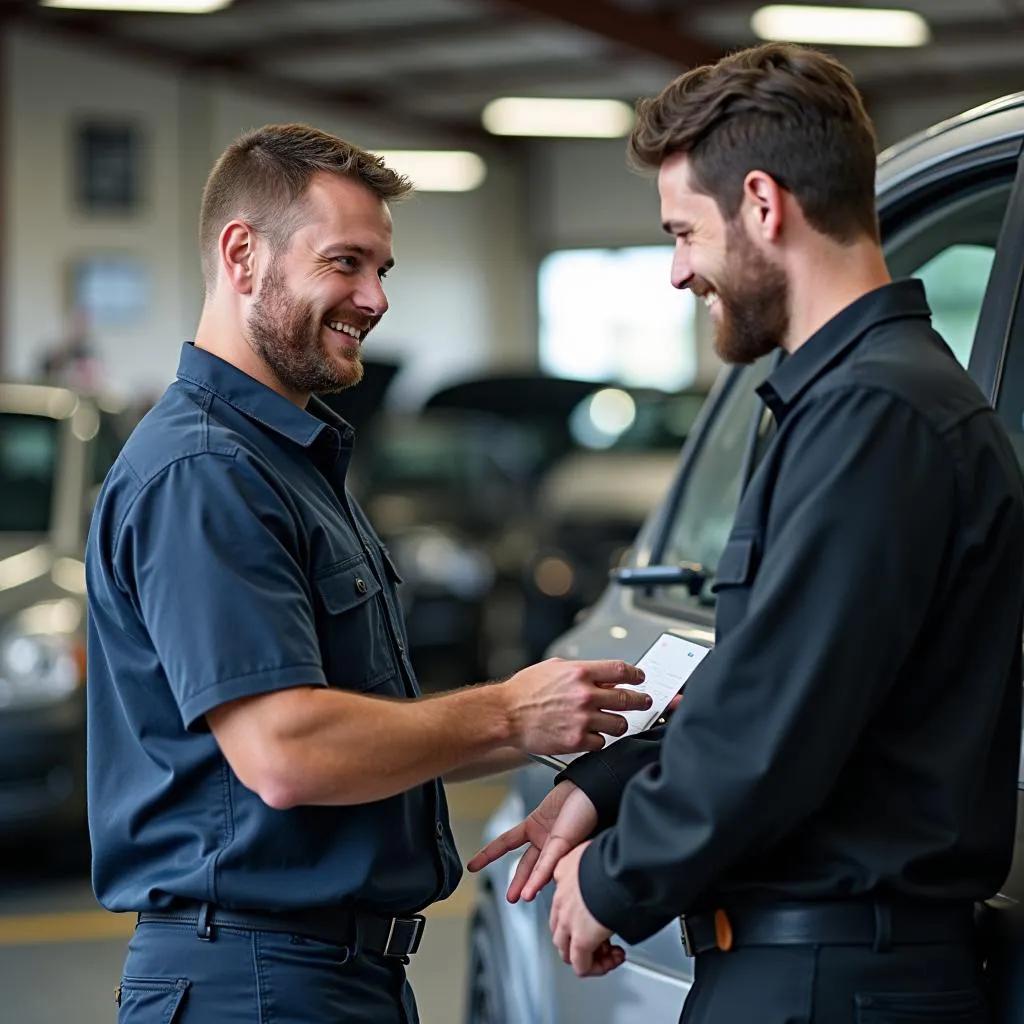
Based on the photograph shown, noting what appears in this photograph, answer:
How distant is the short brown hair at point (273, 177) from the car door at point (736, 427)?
33.6 inches

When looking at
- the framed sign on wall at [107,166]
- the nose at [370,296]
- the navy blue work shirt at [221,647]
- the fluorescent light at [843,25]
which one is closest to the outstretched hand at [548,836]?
the navy blue work shirt at [221,647]

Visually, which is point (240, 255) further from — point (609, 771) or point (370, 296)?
point (609, 771)

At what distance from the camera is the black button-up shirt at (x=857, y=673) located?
171 centimetres

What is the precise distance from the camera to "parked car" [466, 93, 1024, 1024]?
247 centimetres

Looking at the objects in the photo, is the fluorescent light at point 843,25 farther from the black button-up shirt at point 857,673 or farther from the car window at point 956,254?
the black button-up shirt at point 857,673

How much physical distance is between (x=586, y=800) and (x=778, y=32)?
14391 mm

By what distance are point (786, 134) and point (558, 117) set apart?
60.4 feet

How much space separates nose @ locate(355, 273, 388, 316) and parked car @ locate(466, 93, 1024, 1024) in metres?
0.68

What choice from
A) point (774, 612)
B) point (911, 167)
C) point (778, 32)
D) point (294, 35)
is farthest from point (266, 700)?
point (294, 35)

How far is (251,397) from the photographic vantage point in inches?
87.5

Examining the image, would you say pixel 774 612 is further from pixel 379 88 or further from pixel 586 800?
pixel 379 88

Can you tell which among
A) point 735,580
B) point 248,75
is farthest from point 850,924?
point 248,75

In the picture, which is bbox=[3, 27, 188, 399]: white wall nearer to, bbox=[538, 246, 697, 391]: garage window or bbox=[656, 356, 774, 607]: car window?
bbox=[538, 246, 697, 391]: garage window

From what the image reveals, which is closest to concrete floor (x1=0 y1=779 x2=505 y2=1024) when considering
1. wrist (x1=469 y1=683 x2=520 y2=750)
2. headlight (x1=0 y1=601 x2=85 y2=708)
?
headlight (x1=0 y1=601 x2=85 y2=708)
